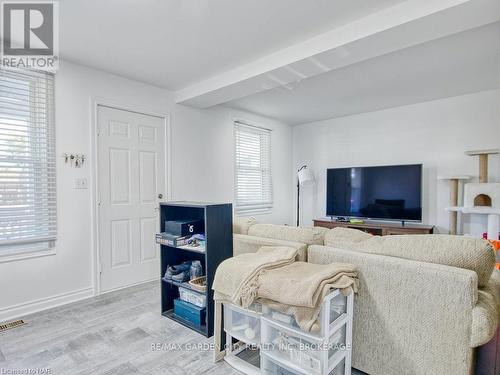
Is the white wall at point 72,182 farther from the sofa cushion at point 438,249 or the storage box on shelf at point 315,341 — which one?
the sofa cushion at point 438,249

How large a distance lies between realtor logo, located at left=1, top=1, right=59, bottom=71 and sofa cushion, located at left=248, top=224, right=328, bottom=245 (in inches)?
84.6

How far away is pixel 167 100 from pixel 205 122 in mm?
640

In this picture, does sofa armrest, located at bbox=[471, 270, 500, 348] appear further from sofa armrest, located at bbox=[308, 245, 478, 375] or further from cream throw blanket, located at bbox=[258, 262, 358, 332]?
cream throw blanket, located at bbox=[258, 262, 358, 332]

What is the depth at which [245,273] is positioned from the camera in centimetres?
157

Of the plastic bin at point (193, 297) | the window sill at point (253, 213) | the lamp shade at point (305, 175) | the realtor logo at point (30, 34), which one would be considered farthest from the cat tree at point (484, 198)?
the realtor logo at point (30, 34)

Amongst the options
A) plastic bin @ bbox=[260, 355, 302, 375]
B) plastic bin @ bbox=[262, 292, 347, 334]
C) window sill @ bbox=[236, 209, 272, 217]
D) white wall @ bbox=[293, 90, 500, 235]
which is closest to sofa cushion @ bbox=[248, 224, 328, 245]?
plastic bin @ bbox=[262, 292, 347, 334]

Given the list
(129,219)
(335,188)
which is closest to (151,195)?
(129,219)

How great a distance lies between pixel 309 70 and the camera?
272cm

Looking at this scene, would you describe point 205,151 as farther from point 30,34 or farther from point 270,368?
point 270,368

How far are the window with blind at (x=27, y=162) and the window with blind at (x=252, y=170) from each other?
2.49 meters

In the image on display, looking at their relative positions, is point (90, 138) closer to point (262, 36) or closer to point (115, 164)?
point (115, 164)

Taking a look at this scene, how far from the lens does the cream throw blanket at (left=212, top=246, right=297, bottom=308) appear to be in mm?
1514

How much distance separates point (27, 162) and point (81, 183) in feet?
1.56

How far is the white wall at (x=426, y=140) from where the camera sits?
3755 millimetres
